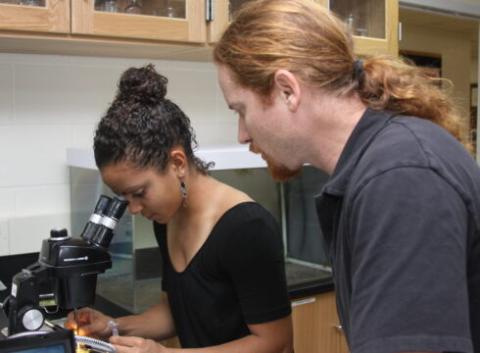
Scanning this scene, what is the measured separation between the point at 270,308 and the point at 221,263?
0.14m

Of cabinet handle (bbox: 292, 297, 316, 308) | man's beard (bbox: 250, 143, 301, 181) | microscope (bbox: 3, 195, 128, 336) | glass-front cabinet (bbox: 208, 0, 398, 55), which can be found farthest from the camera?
glass-front cabinet (bbox: 208, 0, 398, 55)

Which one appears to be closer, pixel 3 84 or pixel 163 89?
pixel 163 89

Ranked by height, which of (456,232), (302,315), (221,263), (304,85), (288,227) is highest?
(304,85)

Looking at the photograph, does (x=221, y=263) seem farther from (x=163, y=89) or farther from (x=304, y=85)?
(x=304, y=85)

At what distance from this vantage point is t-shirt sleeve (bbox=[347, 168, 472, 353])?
28.0 inches

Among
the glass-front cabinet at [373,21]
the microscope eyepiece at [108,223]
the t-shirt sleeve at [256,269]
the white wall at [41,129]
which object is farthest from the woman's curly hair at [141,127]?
the glass-front cabinet at [373,21]

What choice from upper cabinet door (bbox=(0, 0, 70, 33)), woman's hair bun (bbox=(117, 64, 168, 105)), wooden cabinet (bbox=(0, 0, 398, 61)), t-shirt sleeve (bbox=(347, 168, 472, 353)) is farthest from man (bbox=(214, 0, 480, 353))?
upper cabinet door (bbox=(0, 0, 70, 33))

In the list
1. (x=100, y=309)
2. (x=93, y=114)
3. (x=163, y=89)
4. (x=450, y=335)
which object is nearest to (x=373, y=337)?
(x=450, y=335)

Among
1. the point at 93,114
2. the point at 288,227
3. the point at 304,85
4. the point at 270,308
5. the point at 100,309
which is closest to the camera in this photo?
the point at 304,85

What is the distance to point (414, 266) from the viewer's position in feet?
2.33

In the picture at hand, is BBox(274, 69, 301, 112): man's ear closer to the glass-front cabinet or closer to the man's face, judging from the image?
the man's face

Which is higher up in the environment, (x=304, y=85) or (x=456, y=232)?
(x=304, y=85)

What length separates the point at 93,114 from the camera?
2.17 m

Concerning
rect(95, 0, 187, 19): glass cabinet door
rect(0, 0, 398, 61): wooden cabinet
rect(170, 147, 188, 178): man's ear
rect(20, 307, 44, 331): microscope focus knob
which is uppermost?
rect(95, 0, 187, 19): glass cabinet door
